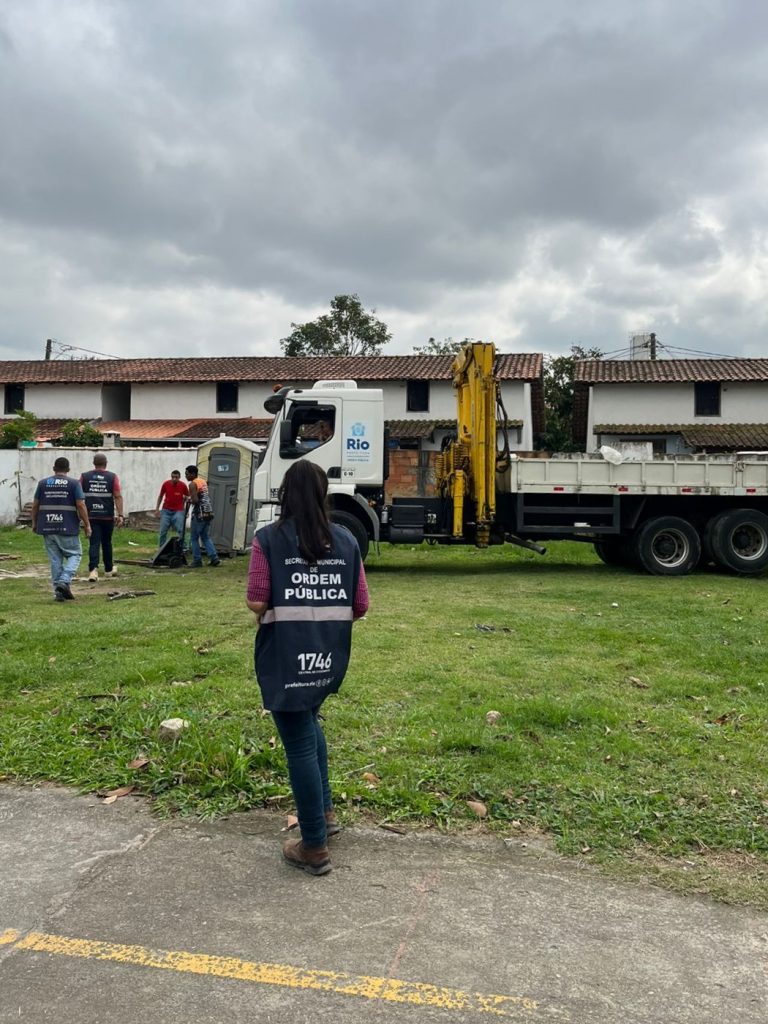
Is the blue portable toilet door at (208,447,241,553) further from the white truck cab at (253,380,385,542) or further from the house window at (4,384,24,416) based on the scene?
the house window at (4,384,24,416)

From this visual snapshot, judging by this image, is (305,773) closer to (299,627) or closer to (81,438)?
(299,627)

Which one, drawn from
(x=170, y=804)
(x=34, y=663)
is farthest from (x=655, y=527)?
(x=170, y=804)

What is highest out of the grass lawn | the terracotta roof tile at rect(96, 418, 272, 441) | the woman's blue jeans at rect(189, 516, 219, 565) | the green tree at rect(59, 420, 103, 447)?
the terracotta roof tile at rect(96, 418, 272, 441)

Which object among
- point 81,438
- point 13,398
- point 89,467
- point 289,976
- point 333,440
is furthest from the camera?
point 13,398

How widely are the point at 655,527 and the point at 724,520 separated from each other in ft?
3.48

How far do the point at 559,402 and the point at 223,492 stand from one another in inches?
1108

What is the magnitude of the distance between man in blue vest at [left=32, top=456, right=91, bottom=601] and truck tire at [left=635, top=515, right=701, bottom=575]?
8.43 meters

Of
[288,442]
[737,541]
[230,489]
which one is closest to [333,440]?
[288,442]

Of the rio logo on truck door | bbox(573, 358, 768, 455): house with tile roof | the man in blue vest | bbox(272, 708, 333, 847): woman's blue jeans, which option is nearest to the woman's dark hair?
bbox(272, 708, 333, 847): woman's blue jeans

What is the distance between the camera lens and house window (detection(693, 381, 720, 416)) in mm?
31859

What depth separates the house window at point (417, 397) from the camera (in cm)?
A: 3347

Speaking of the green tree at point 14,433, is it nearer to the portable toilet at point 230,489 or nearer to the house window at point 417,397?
the house window at point 417,397

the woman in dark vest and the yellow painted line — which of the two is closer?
the yellow painted line

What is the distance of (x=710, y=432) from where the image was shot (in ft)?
101
